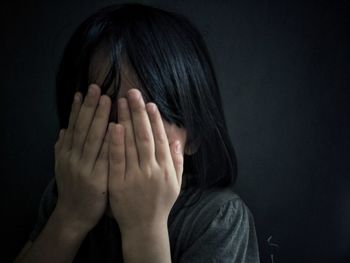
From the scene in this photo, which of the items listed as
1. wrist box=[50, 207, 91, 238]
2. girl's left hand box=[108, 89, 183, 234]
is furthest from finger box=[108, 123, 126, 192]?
wrist box=[50, 207, 91, 238]

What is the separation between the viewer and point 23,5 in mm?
741

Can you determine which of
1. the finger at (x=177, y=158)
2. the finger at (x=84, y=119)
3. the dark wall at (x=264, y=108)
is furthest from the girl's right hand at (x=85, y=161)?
the dark wall at (x=264, y=108)

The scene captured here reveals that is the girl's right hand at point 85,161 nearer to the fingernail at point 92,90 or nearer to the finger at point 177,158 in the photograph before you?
the fingernail at point 92,90

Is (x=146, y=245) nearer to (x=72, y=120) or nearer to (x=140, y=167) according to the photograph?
(x=140, y=167)

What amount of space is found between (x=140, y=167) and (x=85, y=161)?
91 millimetres

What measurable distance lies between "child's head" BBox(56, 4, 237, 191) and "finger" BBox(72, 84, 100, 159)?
0.08 ft

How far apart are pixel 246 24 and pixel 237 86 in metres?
0.15

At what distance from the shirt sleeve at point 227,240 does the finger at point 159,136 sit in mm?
183

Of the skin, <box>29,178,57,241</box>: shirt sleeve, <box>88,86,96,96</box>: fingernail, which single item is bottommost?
<box>29,178,57,241</box>: shirt sleeve

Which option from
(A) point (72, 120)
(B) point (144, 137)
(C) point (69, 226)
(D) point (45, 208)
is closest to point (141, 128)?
(B) point (144, 137)

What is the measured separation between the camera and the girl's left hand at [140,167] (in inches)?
19.5

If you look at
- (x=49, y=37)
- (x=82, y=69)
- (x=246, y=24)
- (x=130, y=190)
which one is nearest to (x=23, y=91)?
(x=49, y=37)

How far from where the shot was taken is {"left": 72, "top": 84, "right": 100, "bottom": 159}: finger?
19.4 inches

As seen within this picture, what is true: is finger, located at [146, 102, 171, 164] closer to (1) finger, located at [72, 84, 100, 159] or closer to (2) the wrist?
(1) finger, located at [72, 84, 100, 159]
